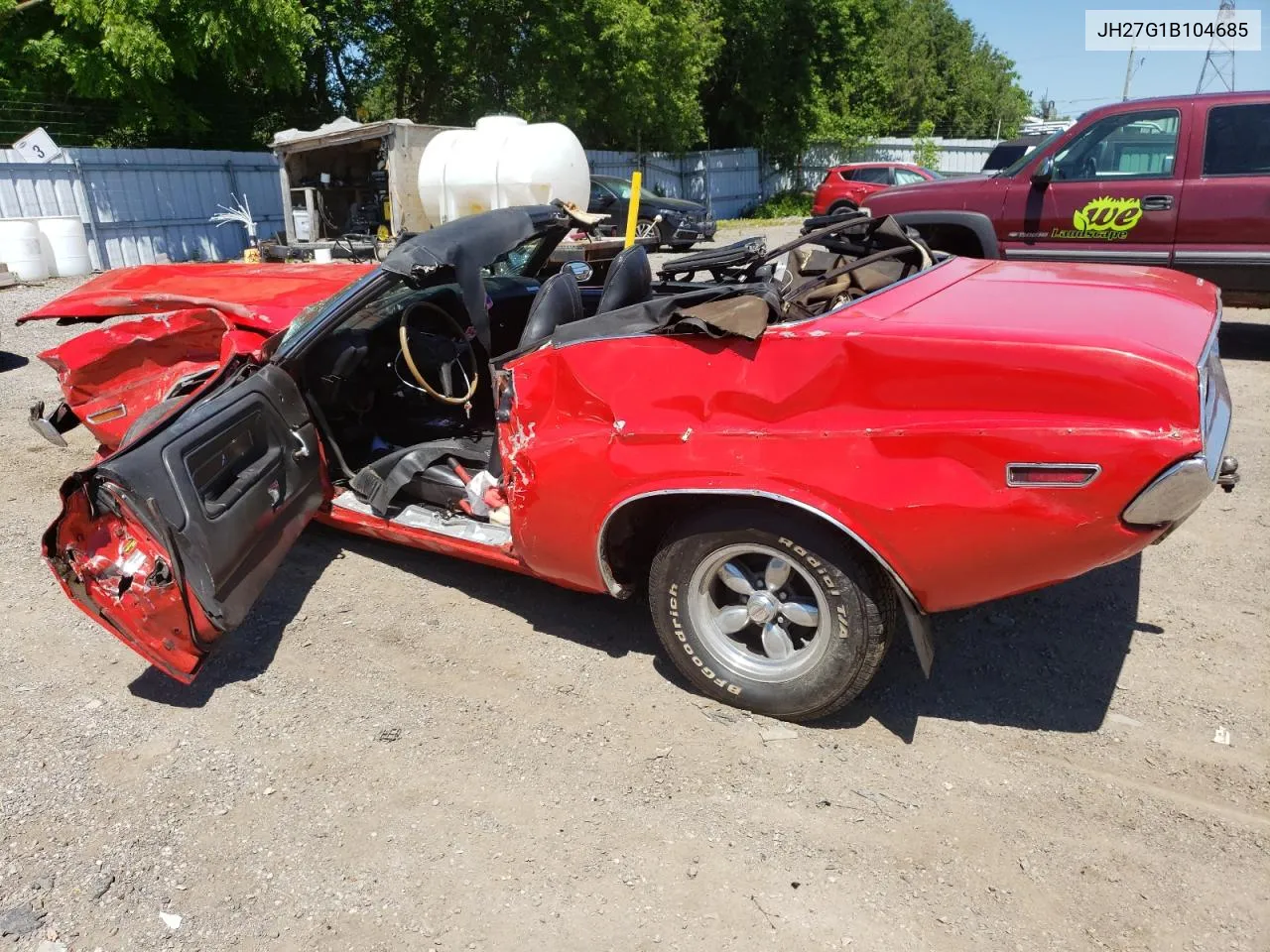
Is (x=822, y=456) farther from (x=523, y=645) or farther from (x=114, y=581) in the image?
(x=114, y=581)

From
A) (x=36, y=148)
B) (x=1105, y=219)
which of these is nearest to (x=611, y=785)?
(x=1105, y=219)

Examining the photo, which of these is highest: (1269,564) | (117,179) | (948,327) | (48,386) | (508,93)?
(508,93)

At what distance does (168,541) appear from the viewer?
283 centimetres

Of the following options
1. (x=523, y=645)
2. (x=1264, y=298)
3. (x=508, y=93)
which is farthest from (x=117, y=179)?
(x=1264, y=298)

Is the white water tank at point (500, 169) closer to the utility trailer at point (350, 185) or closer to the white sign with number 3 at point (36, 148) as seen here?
the utility trailer at point (350, 185)

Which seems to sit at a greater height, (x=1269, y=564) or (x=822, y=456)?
(x=822, y=456)

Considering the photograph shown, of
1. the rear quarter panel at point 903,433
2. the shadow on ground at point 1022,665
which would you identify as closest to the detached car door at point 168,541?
the rear quarter panel at point 903,433

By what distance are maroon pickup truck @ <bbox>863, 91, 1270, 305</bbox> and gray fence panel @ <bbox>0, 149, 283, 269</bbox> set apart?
14.3 meters

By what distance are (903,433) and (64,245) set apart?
15.1 m

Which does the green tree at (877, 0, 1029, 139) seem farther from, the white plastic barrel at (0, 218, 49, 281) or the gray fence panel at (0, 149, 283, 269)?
the white plastic barrel at (0, 218, 49, 281)

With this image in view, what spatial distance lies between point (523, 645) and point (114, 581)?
143cm

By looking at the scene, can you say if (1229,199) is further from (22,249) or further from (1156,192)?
(22,249)

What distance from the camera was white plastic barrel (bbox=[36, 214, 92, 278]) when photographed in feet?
44.2

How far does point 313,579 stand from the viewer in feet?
13.1
